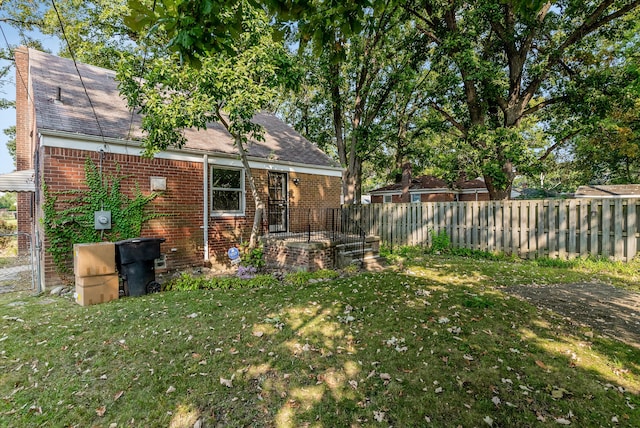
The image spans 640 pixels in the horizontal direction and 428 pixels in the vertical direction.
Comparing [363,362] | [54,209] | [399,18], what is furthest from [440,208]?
[54,209]

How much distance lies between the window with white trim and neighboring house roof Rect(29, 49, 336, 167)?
0.68 m

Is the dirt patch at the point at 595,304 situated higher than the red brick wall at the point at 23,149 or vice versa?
the red brick wall at the point at 23,149

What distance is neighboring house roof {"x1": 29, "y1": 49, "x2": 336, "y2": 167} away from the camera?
7.03 m

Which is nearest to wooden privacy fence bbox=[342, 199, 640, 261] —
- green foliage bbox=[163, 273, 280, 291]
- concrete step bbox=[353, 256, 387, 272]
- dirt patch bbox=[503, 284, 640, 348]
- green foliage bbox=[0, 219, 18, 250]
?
dirt patch bbox=[503, 284, 640, 348]

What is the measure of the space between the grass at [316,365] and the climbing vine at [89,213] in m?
1.73

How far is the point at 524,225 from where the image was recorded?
8.99 m

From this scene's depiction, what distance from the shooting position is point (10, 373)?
3283 millimetres

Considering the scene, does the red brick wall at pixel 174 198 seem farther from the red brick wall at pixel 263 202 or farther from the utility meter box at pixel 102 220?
the utility meter box at pixel 102 220

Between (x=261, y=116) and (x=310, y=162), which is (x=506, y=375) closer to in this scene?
(x=310, y=162)

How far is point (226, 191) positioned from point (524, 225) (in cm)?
902

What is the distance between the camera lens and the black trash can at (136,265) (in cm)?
613

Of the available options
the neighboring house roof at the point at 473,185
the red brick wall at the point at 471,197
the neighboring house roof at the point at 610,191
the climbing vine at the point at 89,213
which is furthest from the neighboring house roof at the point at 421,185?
the climbing vine at the point at 89,213

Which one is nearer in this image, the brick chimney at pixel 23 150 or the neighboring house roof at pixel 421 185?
the brick chimney at pixel 23 150

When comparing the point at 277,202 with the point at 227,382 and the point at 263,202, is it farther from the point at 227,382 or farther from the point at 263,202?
the point at 227,382
